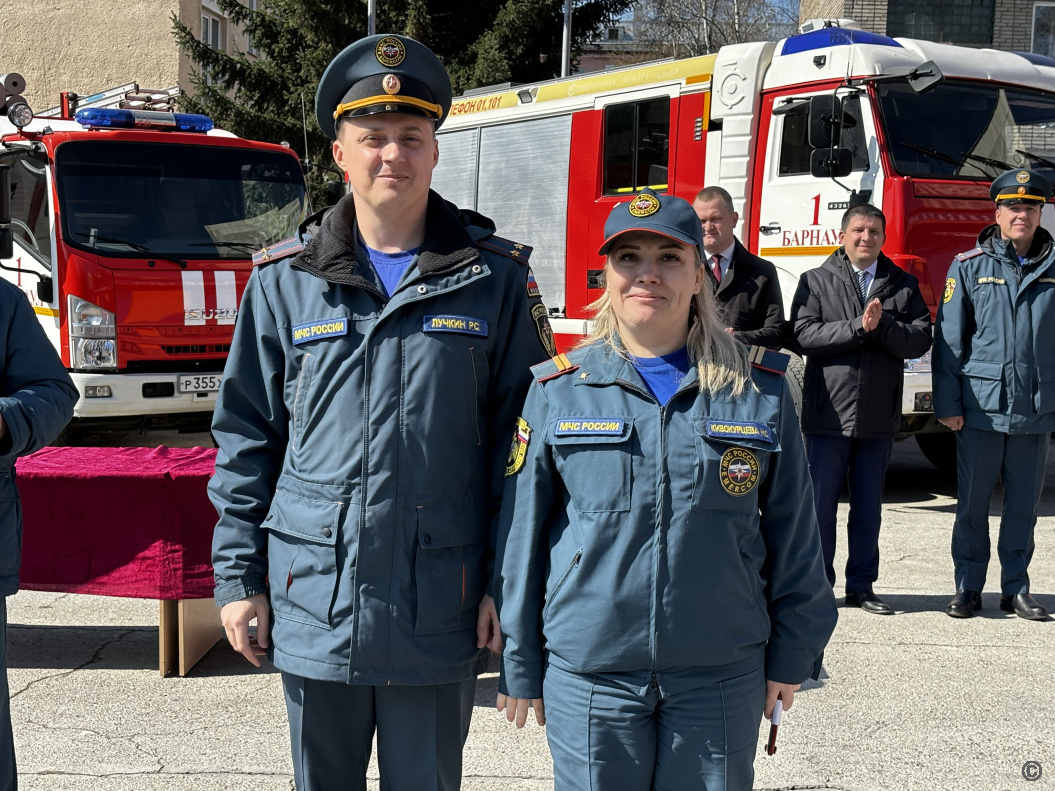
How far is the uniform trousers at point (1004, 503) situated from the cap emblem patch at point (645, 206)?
12.5 ft

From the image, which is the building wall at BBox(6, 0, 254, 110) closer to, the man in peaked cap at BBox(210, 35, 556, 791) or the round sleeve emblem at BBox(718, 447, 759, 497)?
the man in peaked cap at BBox(210, 35, 556, 791)

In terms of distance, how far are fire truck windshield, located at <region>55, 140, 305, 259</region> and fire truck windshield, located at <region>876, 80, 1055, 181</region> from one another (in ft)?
15.9

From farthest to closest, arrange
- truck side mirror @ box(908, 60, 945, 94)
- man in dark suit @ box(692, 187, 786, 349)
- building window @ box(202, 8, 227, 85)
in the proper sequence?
building window @ box(202, 8, 227, 85) → truck side mirror @ box(908, 60, 945, 94) → man in dark suit @ box(692, 187, 786, 349)

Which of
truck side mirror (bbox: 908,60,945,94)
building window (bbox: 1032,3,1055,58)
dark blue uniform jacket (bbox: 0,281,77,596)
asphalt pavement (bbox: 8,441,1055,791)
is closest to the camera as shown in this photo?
dark blue uniform jacket (bbox: 0,281,77,596)

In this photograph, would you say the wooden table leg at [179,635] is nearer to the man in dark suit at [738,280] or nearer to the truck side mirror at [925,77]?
the man in dark suit at [738,280]

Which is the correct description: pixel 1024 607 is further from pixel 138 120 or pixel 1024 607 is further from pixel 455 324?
pixel 138 120

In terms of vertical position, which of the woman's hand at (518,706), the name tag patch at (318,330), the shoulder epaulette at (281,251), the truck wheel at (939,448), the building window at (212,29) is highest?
the building window at (212,29)

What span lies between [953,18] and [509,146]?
12.5m

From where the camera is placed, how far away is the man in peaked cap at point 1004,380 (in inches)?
219

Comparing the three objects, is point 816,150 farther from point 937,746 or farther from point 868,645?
point 937,746

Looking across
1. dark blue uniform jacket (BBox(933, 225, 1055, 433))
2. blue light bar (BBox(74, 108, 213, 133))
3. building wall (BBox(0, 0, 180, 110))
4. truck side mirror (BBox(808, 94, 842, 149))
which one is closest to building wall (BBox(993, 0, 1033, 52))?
truck side mirror (BBox(808, 94, 842, 149))

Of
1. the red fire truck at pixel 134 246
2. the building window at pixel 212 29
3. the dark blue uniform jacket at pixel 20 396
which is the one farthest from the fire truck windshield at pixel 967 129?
the building window at pixel 212 29

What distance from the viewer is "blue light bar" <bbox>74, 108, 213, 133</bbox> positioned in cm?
902

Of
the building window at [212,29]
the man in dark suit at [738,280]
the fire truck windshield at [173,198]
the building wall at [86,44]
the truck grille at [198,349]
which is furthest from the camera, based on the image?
the building window at [212,29]
